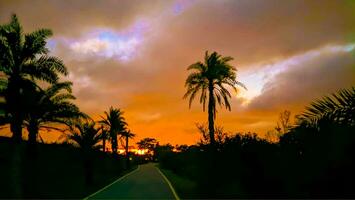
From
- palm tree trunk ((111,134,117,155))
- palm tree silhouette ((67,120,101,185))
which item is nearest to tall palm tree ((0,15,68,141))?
palm tree silhouette ((67,120,101,185))

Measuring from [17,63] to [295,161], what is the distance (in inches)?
606

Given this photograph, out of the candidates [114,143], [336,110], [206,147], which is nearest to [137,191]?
[206,147]

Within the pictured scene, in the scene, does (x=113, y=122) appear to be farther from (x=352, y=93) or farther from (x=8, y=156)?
(x=352, y=93)

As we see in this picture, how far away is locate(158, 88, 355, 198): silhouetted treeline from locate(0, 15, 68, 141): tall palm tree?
30.9 ft

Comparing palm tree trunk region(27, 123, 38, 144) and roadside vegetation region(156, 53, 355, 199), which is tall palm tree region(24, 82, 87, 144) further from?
roadside vegetation region(156, 53, 355, 199)

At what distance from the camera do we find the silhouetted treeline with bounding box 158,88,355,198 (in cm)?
716

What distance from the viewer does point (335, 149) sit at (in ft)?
28.2

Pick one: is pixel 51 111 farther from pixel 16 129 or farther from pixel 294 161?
pixel 294 161

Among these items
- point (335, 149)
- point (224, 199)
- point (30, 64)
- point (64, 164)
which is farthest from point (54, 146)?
point (335, 149)

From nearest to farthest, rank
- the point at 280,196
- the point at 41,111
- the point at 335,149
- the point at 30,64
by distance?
the point at 335,149
the point at 280,196
the point at 30,64
the point at 41,111

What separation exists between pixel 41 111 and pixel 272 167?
59.6 ft

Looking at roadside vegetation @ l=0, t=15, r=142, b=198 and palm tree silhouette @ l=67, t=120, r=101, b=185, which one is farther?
palm tree silhouette @ l=67, t=120, r=101, b=185

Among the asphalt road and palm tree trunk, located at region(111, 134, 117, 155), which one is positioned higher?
palm tree trunk, located at region(111, 134, 117, 155)

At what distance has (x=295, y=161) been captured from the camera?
12242 mm
